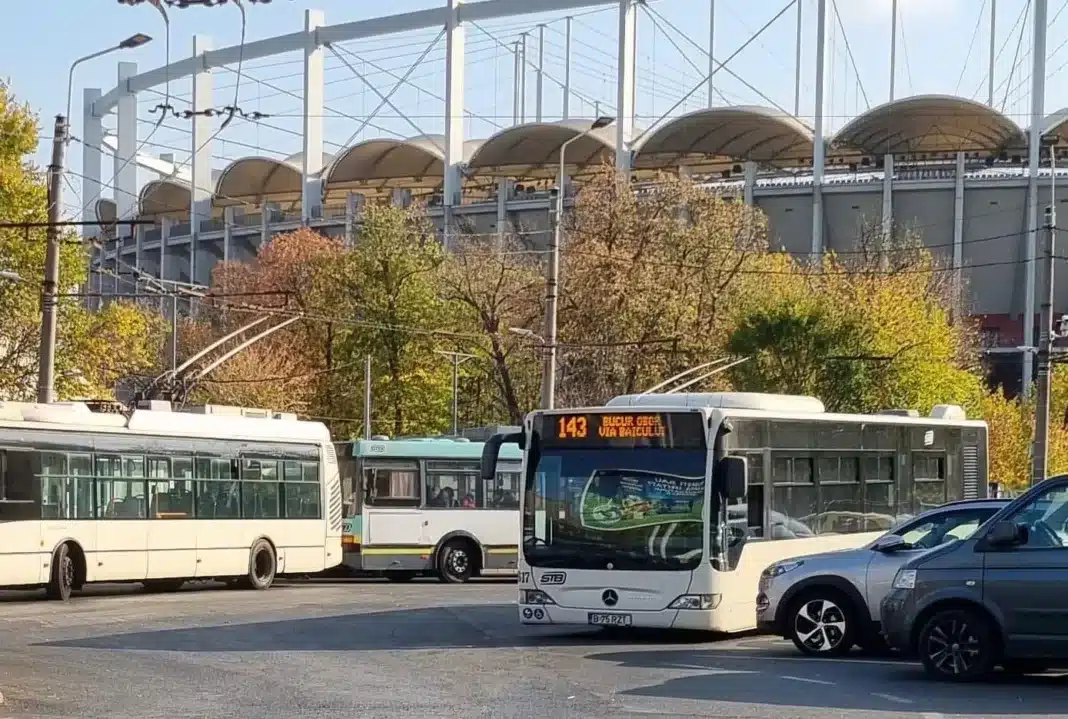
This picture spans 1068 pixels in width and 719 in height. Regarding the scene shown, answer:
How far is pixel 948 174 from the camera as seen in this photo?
236 feet

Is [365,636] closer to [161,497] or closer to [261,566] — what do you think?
[161,497]

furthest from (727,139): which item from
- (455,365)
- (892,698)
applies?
(892,698)

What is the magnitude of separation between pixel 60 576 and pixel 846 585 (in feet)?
39.9

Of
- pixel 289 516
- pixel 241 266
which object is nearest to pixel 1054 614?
pixel 289 516

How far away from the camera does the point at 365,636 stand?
1802cm

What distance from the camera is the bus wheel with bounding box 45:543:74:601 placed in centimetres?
2364

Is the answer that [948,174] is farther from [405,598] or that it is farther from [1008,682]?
[1008,682]

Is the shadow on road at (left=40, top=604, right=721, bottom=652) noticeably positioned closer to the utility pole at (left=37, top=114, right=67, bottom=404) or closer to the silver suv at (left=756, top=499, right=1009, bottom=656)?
the silver suv at (left=756, top=499, right=1009, bottom=656)

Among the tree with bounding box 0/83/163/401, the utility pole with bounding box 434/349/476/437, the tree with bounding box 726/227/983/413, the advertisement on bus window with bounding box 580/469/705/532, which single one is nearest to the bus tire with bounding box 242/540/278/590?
the tree with bounding box 0/83/163/401

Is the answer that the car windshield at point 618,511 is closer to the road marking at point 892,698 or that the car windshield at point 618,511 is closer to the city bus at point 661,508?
the city bus at point 661,508

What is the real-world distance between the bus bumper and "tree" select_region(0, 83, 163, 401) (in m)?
18.7

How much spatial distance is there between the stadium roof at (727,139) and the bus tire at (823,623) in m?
63.2

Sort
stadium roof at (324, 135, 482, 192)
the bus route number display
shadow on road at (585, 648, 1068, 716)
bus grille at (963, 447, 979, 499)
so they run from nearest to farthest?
1. shadow on road at (585, 648, 1068, 716)
2. the bus route number display
3. bus grille at (963, 447, 979, 499)
4. stadium roof at (324, 135, 482, 192)

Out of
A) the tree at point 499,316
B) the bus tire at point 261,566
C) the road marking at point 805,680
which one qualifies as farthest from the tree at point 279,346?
the road marking at point 805,680
